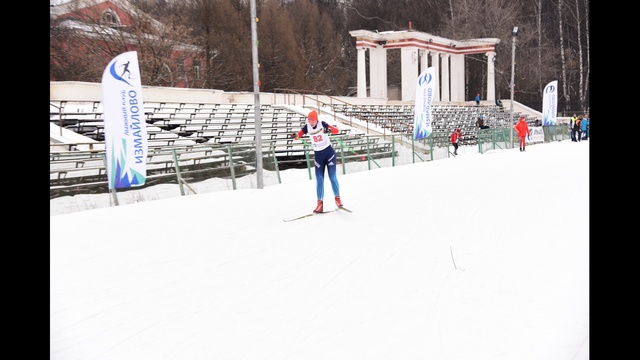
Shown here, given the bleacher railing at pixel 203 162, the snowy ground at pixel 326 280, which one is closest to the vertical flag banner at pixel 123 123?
the snowy ground at pixel 326 280

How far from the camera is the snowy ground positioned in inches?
199

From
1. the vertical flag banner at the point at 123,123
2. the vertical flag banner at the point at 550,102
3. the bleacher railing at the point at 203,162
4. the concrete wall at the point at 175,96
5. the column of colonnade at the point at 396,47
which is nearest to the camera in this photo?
the vertical flag banner at the point at 123,123

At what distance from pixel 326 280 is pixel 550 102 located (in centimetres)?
3381

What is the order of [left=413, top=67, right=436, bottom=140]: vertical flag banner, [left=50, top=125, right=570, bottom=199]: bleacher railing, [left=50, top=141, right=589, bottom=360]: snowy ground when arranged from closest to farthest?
[left=50, top=141, right=589, bottom=360]: snowy ground < [left=50, top=125, right=570, bottom=199]: bleacher railing < [left=413, top=67, right=436, bottom=140]: vertical flag banner

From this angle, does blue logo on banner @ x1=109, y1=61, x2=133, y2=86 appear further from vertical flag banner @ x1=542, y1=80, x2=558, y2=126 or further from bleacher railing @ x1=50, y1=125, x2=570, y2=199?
vertical flag banner @ x1=542, y1=80, x2=558, y2=126

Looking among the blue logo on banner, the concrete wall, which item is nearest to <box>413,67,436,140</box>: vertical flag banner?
the blue logo on banner

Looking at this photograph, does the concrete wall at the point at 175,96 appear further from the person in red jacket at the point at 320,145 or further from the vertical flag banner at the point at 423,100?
the person in red jacket at the point at 320,145

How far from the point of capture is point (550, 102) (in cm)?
3741

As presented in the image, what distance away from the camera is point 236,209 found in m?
12.6

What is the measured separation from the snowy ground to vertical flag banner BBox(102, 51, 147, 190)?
77 centimetres

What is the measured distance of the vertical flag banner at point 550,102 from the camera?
36.6 metres

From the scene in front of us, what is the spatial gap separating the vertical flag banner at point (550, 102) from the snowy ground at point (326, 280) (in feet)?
83.0
